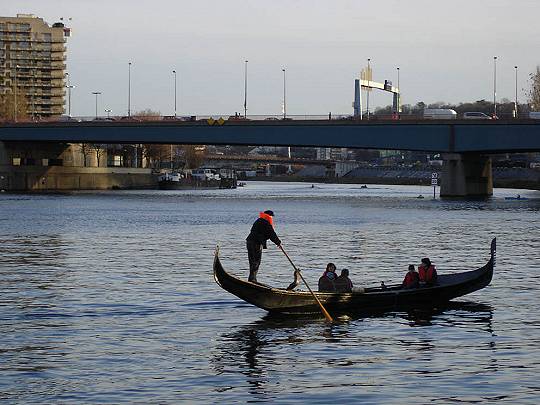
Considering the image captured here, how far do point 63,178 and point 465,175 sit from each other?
6136 centimetres

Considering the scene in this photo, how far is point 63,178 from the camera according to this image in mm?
170125

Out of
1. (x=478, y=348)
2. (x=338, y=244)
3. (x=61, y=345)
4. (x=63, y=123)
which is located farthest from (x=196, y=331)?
(x=63, y=123)

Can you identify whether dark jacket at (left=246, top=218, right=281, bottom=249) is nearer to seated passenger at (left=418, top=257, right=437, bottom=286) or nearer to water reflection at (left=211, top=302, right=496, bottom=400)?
water reflection at (left=211, top=302, right=496, bottom=400)

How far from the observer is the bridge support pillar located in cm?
13025

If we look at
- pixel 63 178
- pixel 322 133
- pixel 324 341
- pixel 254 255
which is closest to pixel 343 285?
pixel 254 255

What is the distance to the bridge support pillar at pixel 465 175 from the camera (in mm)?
130250

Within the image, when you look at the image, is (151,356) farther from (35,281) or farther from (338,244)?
(338,244)

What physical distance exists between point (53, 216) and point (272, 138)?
1779 inches

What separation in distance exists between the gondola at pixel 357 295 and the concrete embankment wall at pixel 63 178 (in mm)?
127023

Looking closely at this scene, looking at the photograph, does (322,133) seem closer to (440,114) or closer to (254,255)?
(440,114)

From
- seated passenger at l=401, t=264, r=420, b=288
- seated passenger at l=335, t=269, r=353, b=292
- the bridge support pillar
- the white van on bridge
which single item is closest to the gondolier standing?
seated passenger at l=335, t=269, r=353, b=292

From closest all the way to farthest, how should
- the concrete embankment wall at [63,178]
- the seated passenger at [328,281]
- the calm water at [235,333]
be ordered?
the calm water at [235,333] < the seated passenger at [328,281] < the concrete embankment wall at [63,178]

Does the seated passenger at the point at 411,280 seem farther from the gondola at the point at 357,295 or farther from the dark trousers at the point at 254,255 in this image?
the dark trousers at the point at 254,255

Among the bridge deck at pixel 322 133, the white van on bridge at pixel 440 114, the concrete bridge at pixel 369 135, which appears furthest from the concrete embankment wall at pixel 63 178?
the white van on bridge at pixel 440 114
